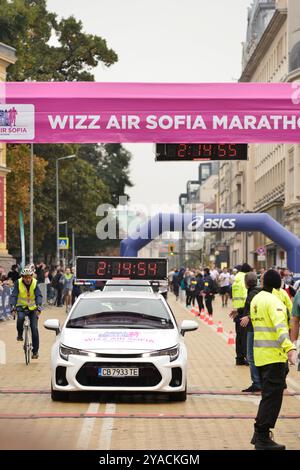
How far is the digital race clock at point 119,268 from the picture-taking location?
36500 mm

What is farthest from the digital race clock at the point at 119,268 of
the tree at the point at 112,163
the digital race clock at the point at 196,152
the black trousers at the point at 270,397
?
the tree at the point at 112,163

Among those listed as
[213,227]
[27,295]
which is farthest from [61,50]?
[27,295]

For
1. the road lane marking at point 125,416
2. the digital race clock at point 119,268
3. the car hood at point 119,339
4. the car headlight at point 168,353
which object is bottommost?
the road lane marking at point 125,416

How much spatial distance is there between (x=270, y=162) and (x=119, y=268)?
5198 cm

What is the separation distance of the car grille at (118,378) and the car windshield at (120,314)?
1.12m

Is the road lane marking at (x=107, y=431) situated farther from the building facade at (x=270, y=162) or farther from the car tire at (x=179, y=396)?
the building facade at (x=270, y=162)

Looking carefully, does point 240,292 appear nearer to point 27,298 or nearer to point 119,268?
point 27,298

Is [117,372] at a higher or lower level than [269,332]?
lower

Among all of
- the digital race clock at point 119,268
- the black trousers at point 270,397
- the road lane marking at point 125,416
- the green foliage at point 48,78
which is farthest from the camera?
the green foliage at point 48,78

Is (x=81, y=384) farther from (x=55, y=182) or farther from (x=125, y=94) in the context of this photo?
(x=55, y=182)

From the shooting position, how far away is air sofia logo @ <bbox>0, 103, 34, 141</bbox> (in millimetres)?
15492

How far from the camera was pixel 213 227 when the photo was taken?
155 ft
